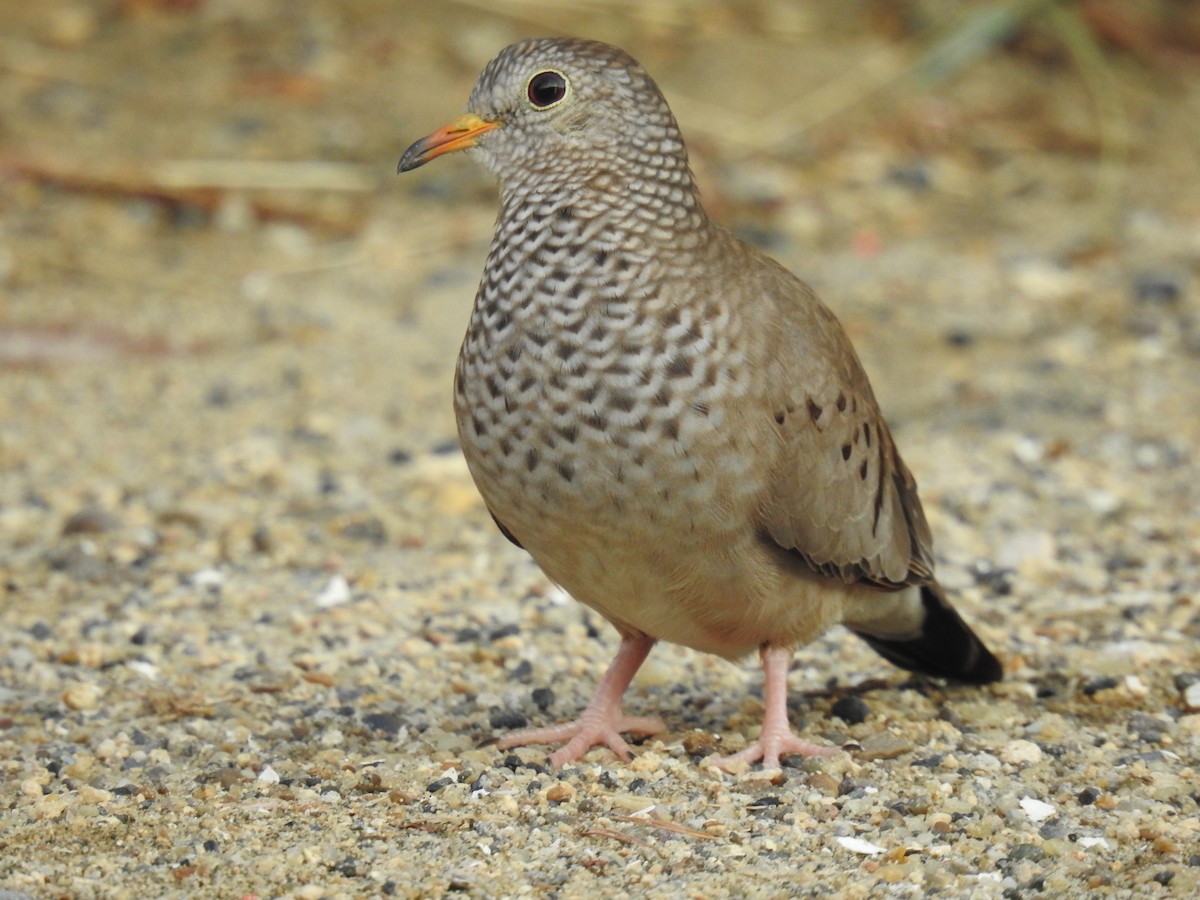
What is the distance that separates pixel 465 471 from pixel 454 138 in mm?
2694

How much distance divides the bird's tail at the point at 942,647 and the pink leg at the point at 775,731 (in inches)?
19.8

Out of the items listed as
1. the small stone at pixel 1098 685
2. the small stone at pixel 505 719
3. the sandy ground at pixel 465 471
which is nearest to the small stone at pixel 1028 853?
the sandy ground at pixel 465 471

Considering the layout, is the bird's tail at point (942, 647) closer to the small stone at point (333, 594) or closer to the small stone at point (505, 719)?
the small stone at point (505, 719)

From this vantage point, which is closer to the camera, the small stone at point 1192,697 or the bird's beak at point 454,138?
the bird's beak at point 454,138

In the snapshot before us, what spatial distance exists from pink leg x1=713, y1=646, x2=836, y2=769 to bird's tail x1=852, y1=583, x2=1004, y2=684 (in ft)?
1.65

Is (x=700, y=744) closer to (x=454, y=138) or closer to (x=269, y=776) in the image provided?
(x=269, y=776)

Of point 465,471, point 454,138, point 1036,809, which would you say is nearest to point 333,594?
point 465,471

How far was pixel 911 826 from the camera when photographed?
4.13 meters

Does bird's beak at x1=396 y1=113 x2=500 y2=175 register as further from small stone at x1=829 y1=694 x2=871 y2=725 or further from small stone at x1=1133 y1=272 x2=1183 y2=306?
small stone at x1=1133 y1=272 x2=1183 y2=306

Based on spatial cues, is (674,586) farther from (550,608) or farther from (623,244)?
(550,608)

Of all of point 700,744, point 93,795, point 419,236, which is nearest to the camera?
point 93,795

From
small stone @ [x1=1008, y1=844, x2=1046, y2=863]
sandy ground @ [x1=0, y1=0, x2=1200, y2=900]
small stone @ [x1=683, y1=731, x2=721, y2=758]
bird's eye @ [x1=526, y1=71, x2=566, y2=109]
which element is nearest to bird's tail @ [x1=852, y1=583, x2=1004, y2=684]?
sandy ground @ [x1=0, y1=0, x2=1200, y2=900]

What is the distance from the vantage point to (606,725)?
15.3ft

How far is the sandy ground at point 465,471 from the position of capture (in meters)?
4.08
